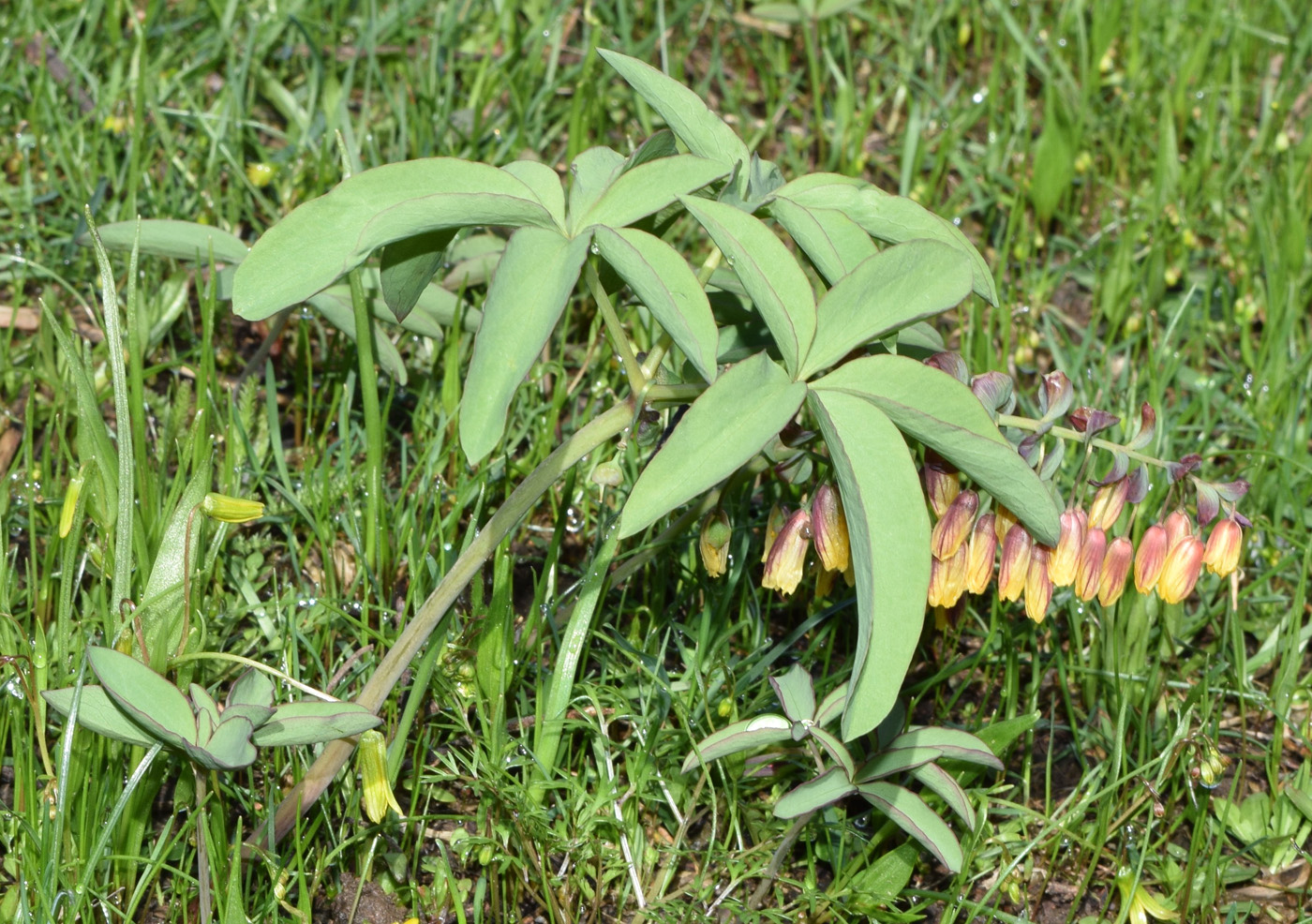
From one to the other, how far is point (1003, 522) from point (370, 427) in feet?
3.36

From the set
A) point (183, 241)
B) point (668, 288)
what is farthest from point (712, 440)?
point (183, 241)

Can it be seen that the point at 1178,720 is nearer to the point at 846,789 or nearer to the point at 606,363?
the point at 846,789

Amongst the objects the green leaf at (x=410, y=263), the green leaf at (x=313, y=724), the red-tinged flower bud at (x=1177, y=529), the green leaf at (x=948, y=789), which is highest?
the green leaf at (x=410, y=263)

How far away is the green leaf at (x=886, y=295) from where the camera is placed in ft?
4.66

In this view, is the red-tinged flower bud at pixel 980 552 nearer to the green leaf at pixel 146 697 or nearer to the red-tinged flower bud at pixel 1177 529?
the red-tinged flower bud at pixel 1177 529

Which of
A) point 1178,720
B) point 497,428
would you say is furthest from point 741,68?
point 497,428

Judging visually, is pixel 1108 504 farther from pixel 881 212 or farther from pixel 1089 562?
pixel 881 212

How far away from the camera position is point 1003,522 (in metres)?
1.69

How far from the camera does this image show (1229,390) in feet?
9.78

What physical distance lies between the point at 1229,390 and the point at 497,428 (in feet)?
7.40

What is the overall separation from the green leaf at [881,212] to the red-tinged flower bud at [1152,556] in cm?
42

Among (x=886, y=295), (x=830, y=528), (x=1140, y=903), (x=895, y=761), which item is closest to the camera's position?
(x=886, y=295)

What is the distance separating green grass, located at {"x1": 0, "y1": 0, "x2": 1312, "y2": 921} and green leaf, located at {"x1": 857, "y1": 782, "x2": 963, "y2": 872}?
0.18 metres

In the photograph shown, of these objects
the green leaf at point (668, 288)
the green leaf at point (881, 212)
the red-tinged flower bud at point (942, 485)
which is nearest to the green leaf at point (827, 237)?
the green leaf at point (881, 212)
